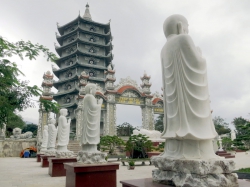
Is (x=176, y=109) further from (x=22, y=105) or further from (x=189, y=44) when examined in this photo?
(x=22, y=105)

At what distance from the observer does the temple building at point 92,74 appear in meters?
20.1

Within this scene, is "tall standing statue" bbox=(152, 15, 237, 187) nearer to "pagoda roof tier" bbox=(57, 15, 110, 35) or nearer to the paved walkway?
the paved walkway

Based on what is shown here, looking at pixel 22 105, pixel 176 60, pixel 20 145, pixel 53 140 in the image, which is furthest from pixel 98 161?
pixel 20 145

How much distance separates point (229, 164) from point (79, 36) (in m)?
28.7

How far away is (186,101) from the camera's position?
253cm

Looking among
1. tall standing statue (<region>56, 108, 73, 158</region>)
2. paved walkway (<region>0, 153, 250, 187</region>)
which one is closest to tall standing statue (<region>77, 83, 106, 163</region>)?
paved walkway (<region>0, 153, 250, 187</region>)

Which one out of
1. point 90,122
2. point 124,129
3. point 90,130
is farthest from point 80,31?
point 90,130

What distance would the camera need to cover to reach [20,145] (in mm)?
21250

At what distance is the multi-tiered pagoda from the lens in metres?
26.6

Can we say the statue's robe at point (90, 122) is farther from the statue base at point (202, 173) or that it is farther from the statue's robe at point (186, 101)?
the statue base at point (202, 173)

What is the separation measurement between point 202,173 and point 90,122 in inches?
158

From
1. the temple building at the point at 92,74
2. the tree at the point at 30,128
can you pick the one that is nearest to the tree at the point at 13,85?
the temple building at the point at 92,74

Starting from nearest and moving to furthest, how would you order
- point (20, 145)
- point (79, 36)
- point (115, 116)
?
point (115, 116), point (20, 145), point (79, 36)

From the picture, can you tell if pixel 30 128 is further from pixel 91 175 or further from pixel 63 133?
pixel 91 175
